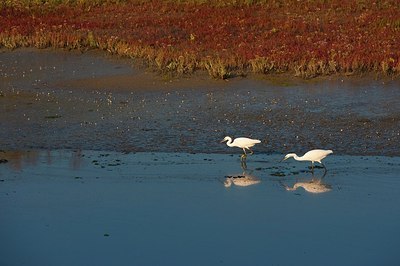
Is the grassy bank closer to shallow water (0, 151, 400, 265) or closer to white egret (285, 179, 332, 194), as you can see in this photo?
shallow water (0, 151, 400, 265)

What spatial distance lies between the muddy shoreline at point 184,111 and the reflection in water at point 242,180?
1872mm

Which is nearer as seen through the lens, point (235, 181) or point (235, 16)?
point (235, 181)

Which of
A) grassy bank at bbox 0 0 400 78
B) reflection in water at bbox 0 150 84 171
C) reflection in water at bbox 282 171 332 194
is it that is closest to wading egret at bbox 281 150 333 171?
reflection in water at bbox 282 171 332 194

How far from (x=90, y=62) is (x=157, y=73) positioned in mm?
2761

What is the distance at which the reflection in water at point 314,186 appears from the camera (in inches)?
543

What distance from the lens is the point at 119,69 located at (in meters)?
24.3

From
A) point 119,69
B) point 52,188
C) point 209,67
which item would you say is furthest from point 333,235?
point 119,69

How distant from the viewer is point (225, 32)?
27.8m

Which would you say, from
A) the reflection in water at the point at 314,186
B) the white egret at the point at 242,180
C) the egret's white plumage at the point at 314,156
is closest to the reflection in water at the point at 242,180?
the white egret at the point at 242,180

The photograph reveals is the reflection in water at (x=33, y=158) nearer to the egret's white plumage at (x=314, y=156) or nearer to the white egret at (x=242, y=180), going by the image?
the white egret at (x=242, y=180)

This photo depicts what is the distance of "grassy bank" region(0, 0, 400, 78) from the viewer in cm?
2342

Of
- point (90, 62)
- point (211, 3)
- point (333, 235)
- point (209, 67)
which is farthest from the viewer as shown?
point (211, 3)

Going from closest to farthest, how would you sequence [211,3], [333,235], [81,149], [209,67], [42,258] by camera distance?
[42,258] < [333,235] < [81,149] < [209,67] < [211,3]

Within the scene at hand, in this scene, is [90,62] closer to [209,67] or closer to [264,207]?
[209,67]
